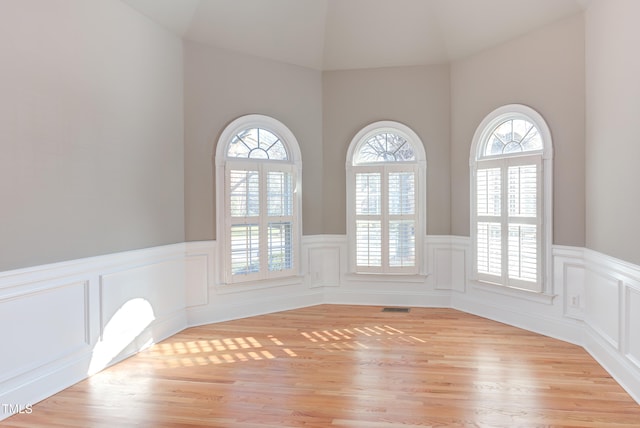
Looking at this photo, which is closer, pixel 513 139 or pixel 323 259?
pixel 513 139

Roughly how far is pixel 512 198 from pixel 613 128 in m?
1.40

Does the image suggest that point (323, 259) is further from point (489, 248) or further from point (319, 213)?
point (489, 248)

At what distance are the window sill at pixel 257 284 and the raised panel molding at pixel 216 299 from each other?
0.08 ft

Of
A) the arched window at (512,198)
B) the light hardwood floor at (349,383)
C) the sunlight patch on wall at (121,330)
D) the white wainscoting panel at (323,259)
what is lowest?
the light hardwood floor at (349,383)

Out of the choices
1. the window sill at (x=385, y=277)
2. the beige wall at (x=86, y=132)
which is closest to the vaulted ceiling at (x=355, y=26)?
the beige wall at (x=86, y=132)

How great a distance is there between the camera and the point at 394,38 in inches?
216

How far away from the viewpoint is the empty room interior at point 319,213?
309cm

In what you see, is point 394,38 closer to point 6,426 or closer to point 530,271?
point 530,271

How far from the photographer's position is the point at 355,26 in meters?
5.45

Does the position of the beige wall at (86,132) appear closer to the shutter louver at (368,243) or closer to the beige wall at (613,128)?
the shutter louver at (368,243)

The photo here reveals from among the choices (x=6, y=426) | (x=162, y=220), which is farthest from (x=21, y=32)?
(x=6, y=426)

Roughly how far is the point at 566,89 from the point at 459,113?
1344mm

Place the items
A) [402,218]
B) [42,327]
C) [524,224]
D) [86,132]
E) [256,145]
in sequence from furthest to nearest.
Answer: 1. [402,218]
2. [256,145]
3. [524,224]
4. [86,132]
5. [42,327]

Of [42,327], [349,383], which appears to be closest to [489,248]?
[349,383]
